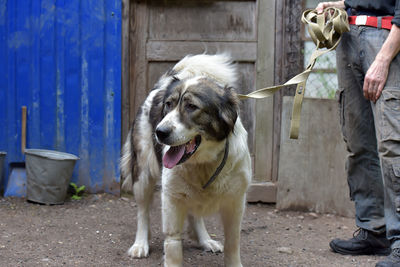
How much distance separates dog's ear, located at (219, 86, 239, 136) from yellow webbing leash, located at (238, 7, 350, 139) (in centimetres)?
16

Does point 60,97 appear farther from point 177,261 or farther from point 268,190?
point 177,261

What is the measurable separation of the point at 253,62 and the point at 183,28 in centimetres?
76

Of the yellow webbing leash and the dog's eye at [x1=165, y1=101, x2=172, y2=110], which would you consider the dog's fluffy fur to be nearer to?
the dog's eye at [x1=165, y1=101, x2=172, y2=110]

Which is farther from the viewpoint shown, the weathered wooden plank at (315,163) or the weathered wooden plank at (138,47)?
the weathered wooden plank at (138,47)

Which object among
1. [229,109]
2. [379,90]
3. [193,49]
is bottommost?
[229,109]

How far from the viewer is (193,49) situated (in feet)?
16.2

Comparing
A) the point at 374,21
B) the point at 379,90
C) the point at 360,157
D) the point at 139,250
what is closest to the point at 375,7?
the point at 374,21

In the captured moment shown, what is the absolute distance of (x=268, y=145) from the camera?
16.6 feet

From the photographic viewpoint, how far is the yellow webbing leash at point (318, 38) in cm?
302

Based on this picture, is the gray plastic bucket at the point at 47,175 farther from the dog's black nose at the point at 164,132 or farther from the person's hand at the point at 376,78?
the person's hand at the point at 376,78

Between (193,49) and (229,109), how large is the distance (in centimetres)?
220

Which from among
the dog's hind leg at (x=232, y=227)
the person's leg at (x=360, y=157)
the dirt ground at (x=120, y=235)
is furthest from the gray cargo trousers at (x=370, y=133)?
the dog's hind leg at (x=232, y=227)

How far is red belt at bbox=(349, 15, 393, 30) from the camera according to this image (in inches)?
117

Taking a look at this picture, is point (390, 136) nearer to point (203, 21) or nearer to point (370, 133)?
point (370, 133)
